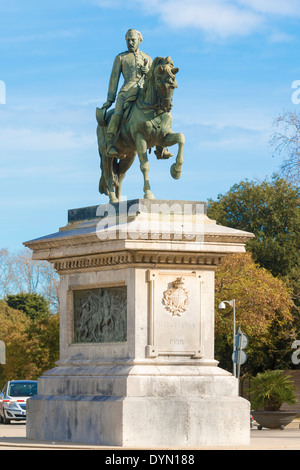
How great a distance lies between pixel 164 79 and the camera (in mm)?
21266

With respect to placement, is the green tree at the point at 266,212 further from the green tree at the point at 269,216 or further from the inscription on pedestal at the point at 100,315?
the inscription on pedestal at the point at 100,315

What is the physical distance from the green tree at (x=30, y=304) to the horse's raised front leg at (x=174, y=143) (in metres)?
59.4

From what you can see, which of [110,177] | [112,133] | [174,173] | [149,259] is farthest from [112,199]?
[149,259]

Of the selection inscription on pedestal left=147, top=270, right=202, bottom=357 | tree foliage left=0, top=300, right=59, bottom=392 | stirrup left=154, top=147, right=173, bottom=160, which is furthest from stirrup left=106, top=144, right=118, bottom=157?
tree foliage left=0, top=300, right=59, bottom=392

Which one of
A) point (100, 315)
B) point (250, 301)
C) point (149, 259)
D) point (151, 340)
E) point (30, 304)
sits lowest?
point (151, 340)

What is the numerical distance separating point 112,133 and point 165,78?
184cm

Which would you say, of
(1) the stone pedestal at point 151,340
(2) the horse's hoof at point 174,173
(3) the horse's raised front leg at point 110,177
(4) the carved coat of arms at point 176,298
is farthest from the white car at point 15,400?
(4) the carved coat of arms at point 176,298

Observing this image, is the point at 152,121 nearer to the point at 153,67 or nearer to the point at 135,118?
the point at 135,118

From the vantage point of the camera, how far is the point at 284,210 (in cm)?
6488

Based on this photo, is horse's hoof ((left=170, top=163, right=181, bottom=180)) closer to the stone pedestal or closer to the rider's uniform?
the stone pedestal

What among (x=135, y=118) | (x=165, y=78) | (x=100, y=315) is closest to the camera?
(x=165, y=78)

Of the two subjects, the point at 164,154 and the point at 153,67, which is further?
the point at 164,154
